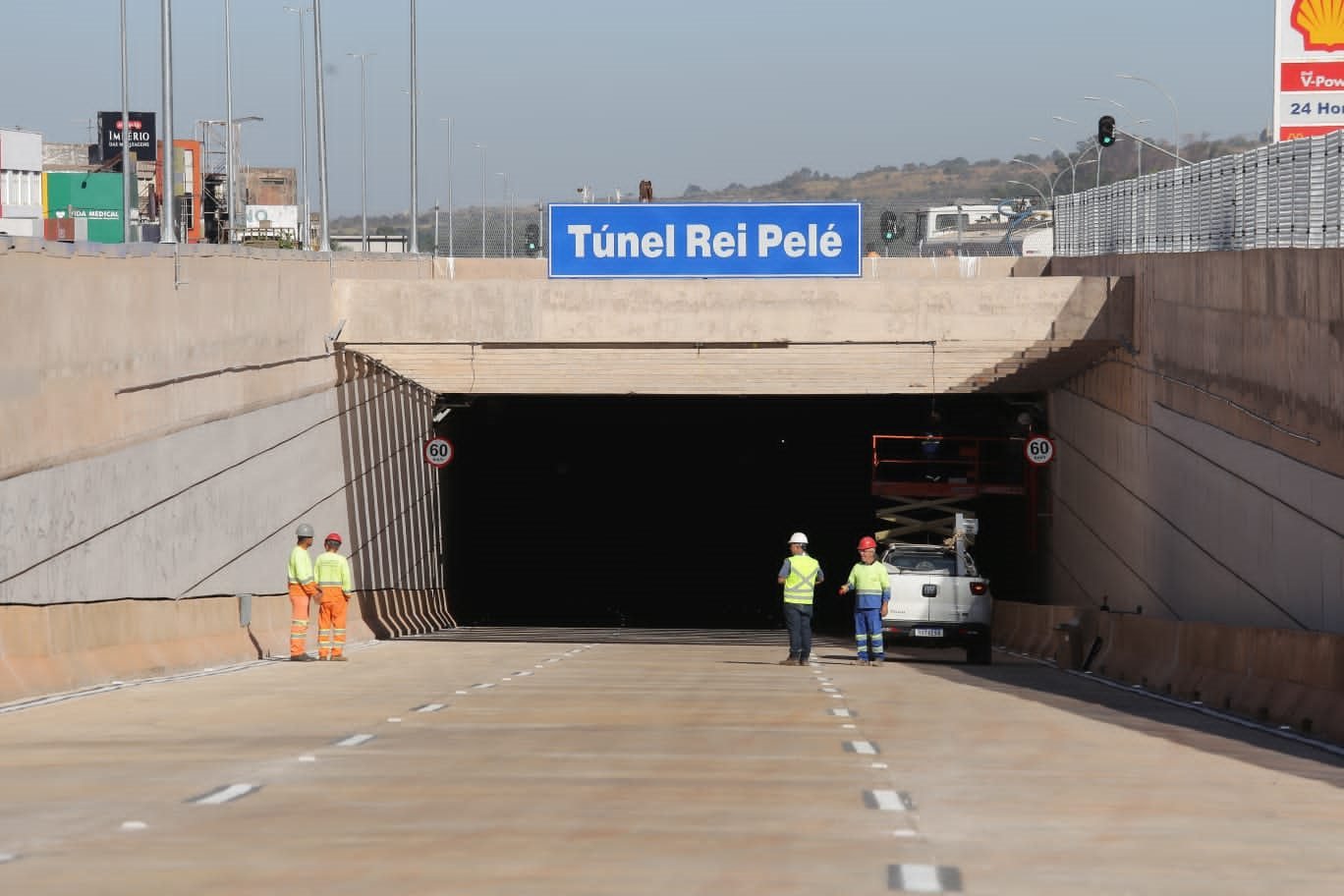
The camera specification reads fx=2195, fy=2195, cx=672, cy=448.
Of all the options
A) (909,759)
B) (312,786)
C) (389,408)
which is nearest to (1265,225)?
(909,759)

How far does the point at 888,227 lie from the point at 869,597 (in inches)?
1274

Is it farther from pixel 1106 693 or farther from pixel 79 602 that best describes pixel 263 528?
pixel 1106 693

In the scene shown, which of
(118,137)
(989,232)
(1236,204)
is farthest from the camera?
(118,137)

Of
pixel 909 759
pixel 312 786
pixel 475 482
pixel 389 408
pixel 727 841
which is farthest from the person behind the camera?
pixel 475 482

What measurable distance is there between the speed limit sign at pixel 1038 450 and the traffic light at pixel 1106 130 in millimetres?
7736

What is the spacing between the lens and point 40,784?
42.1ft

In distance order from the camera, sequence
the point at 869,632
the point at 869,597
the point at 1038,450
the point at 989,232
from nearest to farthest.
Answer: the point at 869,597 → the point at 869,632 → the point at 1038,450 → the point at 989,232

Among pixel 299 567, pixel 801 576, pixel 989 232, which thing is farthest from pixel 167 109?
pixel 989 232

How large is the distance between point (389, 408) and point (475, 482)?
19.4m

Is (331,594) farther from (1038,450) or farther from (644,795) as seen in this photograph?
(1038,450)

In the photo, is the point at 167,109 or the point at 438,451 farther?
the point at 438,451

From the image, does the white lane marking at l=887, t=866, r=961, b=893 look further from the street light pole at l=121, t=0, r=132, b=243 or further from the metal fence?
the street light pole at l=121, t=0, r=132, b=243

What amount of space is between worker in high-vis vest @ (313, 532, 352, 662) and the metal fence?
1233 cm

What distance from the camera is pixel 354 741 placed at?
15867 millimetres
